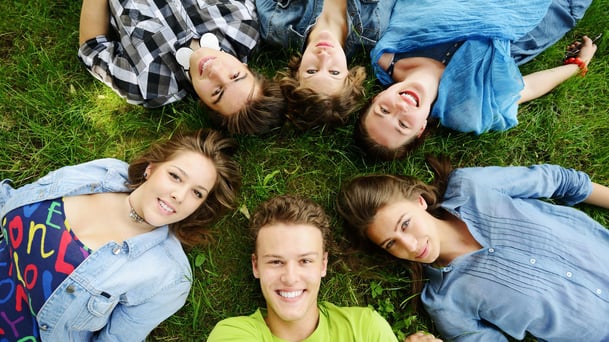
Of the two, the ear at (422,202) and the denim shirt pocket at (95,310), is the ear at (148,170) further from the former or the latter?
the ear at (422,202)

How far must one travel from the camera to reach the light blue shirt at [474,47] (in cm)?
323

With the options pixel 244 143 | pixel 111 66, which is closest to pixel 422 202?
pixel 244 143

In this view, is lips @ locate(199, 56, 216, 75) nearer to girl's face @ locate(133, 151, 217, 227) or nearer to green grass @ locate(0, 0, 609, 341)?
green grass @ locate(0, 0, 609, 341)

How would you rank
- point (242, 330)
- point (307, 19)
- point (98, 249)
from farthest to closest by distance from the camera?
point (307, 19), point (242, 330), point (98, 249)

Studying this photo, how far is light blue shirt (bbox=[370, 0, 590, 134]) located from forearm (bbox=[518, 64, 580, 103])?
22 centimetres

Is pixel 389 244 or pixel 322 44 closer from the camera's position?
pixel 389 244

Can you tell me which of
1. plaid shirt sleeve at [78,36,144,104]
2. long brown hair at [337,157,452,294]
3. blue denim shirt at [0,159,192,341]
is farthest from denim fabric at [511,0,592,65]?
blue denim shirt at [0,159,192,341]

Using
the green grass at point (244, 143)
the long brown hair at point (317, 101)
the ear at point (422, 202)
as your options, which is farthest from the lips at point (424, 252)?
the long brown hair at point (317, 101)

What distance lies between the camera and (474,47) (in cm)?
325

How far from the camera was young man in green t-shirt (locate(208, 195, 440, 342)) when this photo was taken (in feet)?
8.75

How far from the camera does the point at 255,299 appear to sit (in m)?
3.31

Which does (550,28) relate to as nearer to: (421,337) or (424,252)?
(424,252)

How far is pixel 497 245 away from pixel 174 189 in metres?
2.23

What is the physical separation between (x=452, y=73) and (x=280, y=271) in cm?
195
